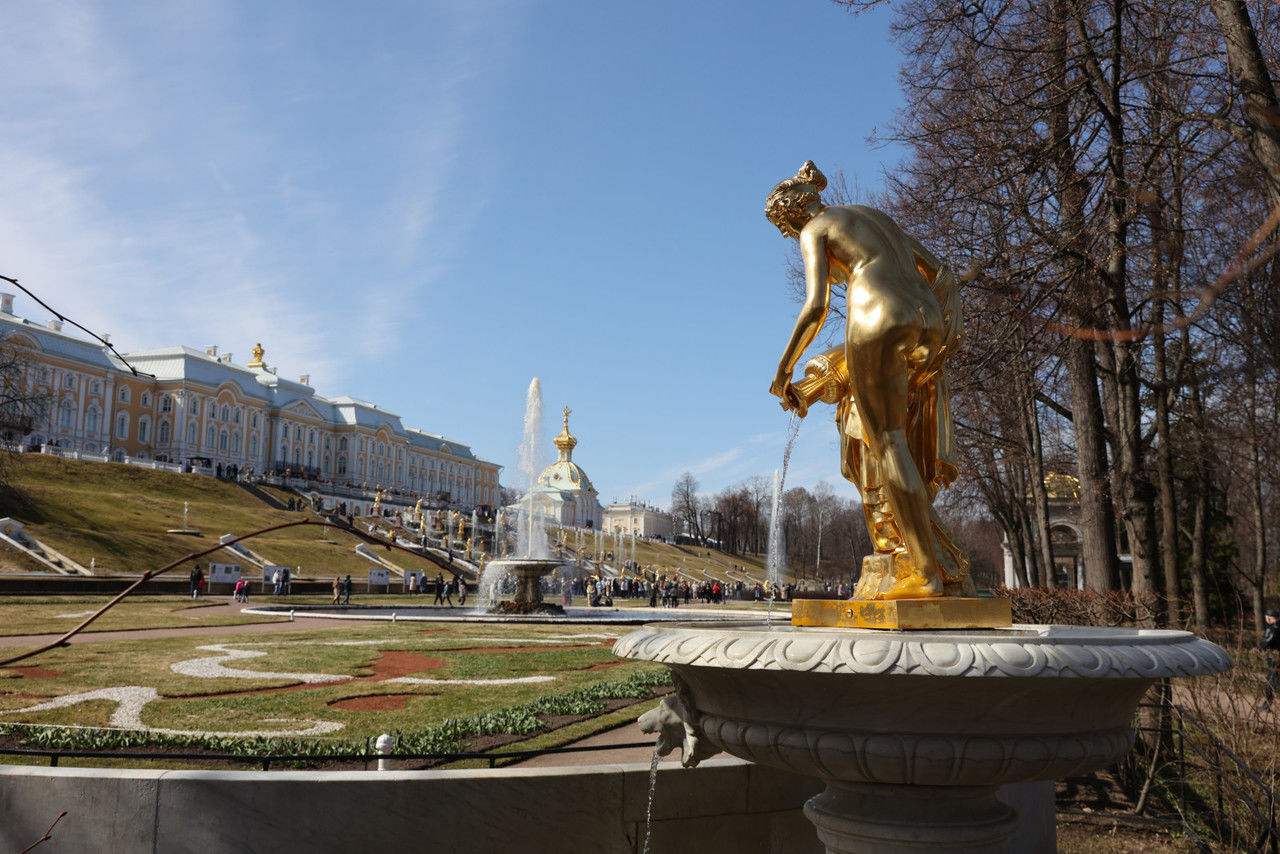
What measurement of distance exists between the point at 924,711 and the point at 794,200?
8.63ft

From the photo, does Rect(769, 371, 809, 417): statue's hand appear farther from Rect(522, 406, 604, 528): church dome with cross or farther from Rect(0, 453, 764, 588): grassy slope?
Rect(522, 406, 604, 528): church dome with cross

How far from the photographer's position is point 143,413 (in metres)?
79.5

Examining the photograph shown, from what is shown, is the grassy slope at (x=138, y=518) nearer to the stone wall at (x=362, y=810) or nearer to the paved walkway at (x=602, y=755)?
the paved walkway at (x=602, y=755)

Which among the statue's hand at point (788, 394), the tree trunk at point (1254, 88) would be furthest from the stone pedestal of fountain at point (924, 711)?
the tree trunk at point (1254, 88)

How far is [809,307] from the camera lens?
4199 mm

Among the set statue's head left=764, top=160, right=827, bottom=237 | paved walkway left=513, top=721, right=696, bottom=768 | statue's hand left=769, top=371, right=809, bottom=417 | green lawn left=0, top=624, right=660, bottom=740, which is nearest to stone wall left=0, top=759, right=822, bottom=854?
paved walkway left=513, top=721, right=696, bottom=768

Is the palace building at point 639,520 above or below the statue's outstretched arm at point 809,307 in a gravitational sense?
above

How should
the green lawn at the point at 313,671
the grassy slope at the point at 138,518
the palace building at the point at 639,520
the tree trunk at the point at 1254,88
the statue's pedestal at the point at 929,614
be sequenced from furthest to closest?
the palace building at the point at 639,520 < the grassy slope at the point at 138,518 < the green lawn at the point at 313,671 < the tree trunk at the point at 1254,88 < the statue's pedestal at the point at 929,614

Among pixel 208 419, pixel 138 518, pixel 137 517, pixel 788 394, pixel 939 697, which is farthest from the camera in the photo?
pixel 208 419

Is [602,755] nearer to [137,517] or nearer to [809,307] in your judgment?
[809,307]

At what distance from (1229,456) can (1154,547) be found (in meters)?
10.3

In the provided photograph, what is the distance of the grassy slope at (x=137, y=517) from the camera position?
38.3 meters

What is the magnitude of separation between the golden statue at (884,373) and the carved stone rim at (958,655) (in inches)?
44.4

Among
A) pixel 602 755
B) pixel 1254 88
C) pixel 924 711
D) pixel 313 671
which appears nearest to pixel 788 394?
pixel 924 711
